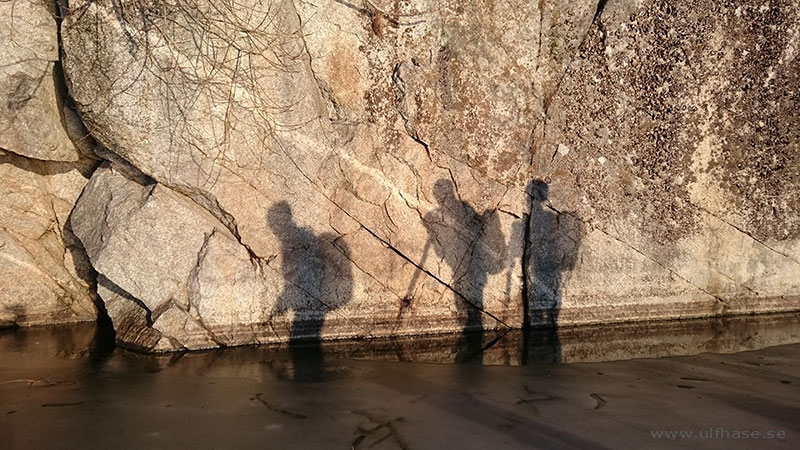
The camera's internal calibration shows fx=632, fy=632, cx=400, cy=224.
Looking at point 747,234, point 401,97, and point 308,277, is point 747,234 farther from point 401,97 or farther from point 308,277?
point 308,277

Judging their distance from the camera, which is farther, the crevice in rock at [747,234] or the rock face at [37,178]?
the crevice in rock at [747,234]

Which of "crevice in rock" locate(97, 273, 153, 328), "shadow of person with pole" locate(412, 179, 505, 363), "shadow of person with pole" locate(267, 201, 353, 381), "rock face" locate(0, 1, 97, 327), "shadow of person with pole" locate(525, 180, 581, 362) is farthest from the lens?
"shadow of person with pole" locate(525, 180, 581, 362)

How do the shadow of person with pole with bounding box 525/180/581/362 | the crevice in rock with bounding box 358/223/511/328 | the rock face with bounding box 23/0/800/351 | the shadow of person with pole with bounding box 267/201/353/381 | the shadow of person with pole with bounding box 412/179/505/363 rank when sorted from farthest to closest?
the shadow of person with pole with bounding box 525/180/581/362, the shadow of person with pole with bounding box 412/179/505/363, the crevice in rock with bounding box 358/223/511/328, the shadow of person with pole with bounding box 267/201/353/381, the rock face with bounding box 23/0/800/351

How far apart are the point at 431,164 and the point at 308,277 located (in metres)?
1.39

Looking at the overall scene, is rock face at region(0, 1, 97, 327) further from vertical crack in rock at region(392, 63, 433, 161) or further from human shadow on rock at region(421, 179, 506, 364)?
human shadow on rock at region(421, 179, 506, 364)

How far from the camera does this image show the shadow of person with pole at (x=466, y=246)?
17.5ft

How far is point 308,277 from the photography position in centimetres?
513

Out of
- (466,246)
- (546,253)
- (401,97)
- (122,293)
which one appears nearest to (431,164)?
(401,97)

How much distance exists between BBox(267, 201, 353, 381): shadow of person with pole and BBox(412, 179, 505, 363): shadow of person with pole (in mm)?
720

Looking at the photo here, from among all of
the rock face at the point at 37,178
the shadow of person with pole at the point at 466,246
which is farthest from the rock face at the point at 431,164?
the rock face at the point at 37,178

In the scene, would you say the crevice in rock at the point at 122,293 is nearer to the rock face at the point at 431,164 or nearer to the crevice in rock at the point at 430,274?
the rock face at the point at 431,164

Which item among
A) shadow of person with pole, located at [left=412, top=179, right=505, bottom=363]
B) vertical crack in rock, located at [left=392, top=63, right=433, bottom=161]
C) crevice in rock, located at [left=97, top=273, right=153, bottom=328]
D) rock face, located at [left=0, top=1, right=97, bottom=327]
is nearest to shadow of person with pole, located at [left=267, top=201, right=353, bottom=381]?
shadow of person with pole, located at [left=412, top=179, right=505, bottom=363]

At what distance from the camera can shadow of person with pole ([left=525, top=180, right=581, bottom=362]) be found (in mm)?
5465

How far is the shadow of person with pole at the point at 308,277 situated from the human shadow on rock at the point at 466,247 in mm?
750
